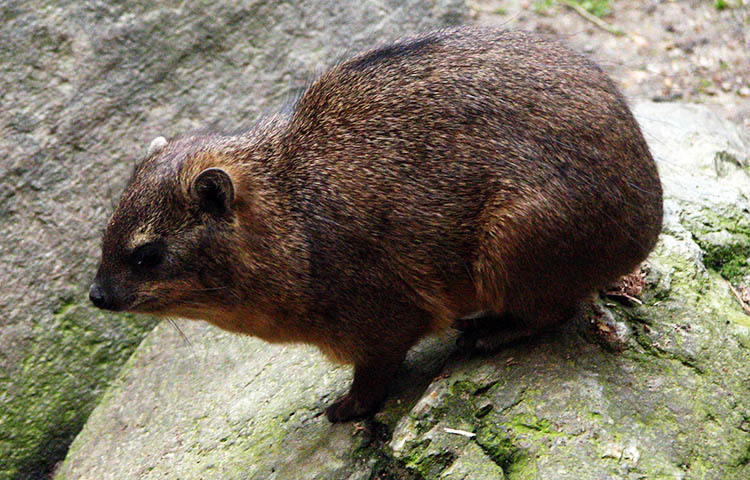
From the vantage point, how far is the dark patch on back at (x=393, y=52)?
4859 mm

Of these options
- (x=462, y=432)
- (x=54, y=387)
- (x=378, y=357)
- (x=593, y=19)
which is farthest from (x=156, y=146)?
(x=593, y=19)

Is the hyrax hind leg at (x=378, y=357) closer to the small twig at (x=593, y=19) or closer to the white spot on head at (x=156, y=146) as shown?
the white spot on head at (x=156, y=146)

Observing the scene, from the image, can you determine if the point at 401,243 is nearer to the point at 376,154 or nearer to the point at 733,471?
the point at 376,154

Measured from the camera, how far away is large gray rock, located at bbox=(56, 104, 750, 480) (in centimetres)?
418

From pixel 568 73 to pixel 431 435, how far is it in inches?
82.1

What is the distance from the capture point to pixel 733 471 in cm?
411

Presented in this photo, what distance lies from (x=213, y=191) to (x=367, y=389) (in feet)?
4.62

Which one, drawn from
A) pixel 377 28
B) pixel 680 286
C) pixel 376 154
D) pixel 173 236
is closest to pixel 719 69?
pixel 377 28

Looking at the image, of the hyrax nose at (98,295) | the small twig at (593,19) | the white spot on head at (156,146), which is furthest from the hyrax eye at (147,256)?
the small twig at (593,19)

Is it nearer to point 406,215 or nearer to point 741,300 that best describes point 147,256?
point 406,215

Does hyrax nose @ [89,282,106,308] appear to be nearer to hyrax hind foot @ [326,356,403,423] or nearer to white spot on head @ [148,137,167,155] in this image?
white spot on head @ [148,137,167,155]

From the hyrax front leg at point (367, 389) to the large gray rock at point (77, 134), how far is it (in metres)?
2.41

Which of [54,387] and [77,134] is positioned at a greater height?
[77,134]

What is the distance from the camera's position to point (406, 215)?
4531 mm
